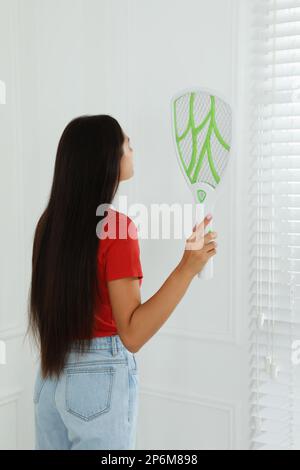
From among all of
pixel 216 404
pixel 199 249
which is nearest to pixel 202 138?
pixel 199 249

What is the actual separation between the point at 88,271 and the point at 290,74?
80 cm

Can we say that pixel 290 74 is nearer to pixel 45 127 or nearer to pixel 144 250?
pixel 144 250

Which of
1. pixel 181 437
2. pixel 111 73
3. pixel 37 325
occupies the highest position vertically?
pixel 111 73

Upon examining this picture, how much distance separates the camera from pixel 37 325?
1359mm

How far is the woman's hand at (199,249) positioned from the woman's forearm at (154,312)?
0.04m

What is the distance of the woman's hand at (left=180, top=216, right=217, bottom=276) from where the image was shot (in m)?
1.30

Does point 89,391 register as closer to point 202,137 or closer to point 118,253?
point 118,253

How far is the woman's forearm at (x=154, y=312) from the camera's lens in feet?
4.06

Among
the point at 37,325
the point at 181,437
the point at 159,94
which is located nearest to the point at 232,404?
the point at 181,437

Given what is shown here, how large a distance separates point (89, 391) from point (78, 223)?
15.0 inches

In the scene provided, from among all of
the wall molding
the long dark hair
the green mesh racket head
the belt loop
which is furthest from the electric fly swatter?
the wall molding

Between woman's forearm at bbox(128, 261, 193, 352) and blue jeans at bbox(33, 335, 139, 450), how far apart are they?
0.07m

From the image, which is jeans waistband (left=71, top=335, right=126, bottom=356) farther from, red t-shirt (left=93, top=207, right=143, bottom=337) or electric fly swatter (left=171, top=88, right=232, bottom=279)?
electric fly swatter (left=171, top=88, right=232, bottom=279)

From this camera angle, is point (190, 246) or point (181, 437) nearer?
point (190, 246)
